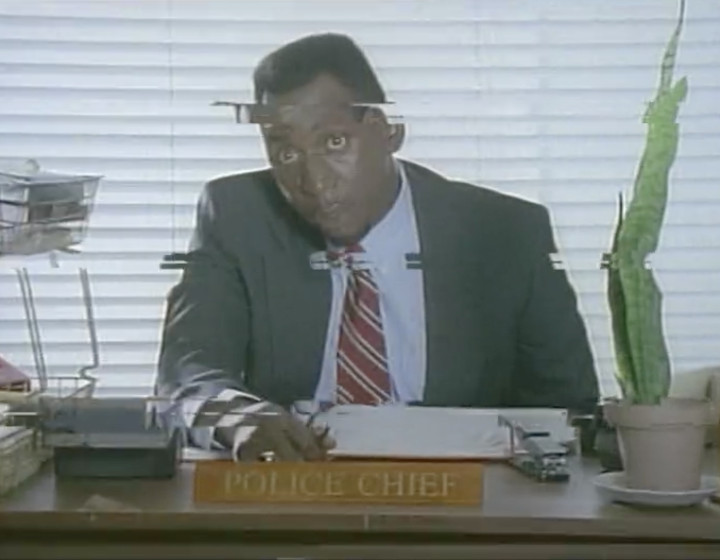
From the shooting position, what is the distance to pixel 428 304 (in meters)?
1.50

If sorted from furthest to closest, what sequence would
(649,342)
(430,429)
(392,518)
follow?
(430,429) → (649,342) → (392,518)

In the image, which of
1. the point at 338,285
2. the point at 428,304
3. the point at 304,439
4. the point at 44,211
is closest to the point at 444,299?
the point at 428,304

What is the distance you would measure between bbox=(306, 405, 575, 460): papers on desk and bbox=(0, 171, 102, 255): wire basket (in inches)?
13.5

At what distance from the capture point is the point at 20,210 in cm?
148

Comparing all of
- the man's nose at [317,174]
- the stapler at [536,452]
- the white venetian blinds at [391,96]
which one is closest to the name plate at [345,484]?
the stapler at [536,452]

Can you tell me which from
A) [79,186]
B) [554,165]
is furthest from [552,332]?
[79,186]

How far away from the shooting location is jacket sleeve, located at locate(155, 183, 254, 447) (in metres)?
1.50

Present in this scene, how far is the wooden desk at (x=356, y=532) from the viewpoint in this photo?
1.24 m

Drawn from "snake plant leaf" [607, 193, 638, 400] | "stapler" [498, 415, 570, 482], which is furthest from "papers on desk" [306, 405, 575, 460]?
"snake plant leaf" [607, 193, 638, 400]

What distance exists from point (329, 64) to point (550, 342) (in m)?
0.40

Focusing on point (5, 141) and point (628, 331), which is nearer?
point (628, 331)

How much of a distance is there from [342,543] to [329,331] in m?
0.30

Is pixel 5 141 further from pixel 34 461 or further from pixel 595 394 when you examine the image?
pixel 595 394

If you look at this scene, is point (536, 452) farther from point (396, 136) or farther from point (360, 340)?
point (396, 136)
